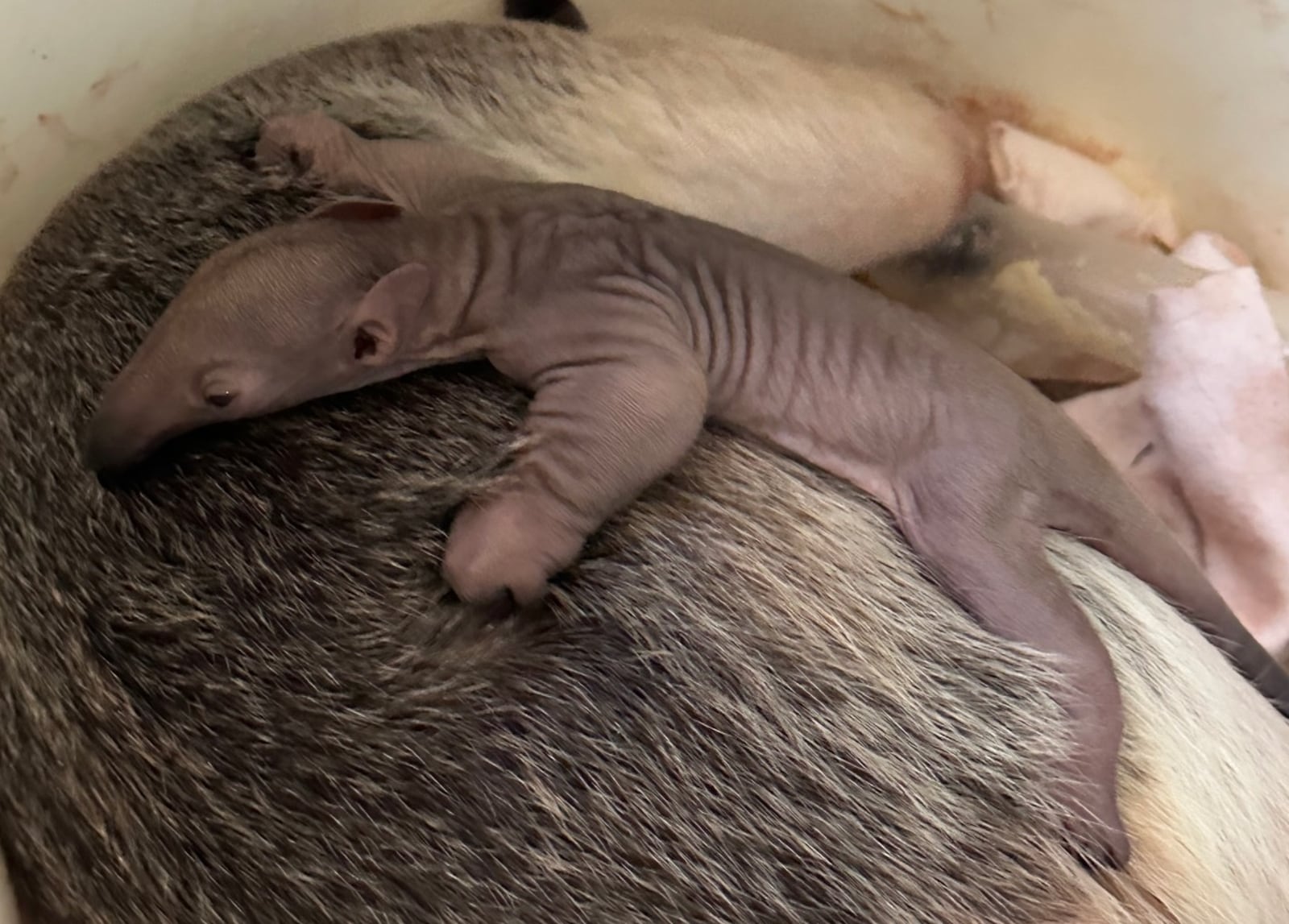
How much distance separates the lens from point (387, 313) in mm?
1004

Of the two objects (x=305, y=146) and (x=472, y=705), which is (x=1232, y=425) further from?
(x=305, y=146)

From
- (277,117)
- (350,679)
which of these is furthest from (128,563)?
(277,117)

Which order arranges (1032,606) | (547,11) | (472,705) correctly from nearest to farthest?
(472,705)
(1032,606)
(547,11)

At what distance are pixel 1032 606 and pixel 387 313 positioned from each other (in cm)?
63

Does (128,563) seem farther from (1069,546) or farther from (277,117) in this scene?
(1069,546)

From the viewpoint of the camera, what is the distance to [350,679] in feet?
3.15

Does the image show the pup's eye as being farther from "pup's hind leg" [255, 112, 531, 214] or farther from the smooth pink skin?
the smooth pink skin

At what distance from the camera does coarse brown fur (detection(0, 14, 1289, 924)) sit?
3.01 feet

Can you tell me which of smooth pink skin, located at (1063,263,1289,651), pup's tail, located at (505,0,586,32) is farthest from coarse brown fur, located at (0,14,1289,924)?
pup's tail, located at (505,0,586,32)

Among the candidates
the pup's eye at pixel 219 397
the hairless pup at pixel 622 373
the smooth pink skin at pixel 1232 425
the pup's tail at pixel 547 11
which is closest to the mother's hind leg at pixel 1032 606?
the hairless pup at pixel 622 373

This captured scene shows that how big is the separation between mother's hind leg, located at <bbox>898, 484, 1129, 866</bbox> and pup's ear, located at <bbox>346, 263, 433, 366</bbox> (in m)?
0.49

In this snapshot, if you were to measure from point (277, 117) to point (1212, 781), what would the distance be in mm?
1121

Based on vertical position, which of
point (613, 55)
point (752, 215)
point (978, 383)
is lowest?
point (978, 383)

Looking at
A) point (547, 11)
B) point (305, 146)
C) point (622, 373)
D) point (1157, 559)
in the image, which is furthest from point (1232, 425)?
point (305, 146)
